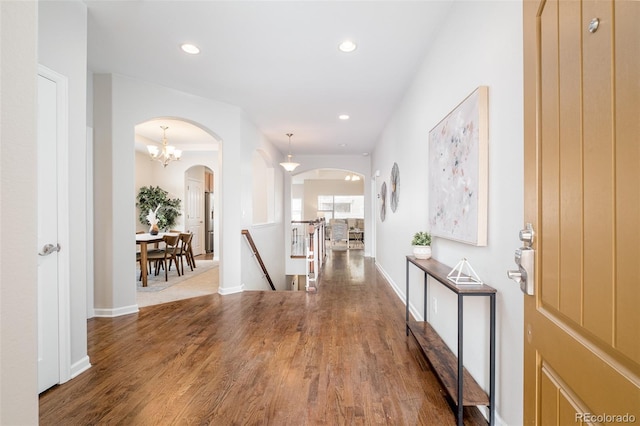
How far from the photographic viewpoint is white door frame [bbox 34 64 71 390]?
2199mm

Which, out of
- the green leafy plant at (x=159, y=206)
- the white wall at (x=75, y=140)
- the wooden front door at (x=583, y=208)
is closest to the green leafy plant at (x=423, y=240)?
the wooden front door at (x=583, y=208)

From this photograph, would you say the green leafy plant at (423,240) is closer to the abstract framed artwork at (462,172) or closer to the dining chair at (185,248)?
the abstract framed artwork at (462,172)

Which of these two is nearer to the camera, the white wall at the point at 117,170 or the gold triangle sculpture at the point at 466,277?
the gold triangle sculpture at the point at 466,277

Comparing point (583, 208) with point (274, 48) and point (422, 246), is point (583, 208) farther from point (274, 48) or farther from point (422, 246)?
point (274, 48)

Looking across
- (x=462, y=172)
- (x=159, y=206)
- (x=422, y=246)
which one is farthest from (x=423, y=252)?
(x=159, y=206)

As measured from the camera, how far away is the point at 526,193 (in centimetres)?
100

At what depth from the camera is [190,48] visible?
10.1 ft

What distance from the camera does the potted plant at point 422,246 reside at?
2.73m

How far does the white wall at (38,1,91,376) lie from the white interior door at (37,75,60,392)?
0.40ft

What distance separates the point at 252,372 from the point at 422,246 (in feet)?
5.85

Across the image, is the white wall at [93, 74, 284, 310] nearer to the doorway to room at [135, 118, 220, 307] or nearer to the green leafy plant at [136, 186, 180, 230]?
the doorway to room at [135, 118, 220, 307]

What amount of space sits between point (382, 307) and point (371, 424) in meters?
2.27

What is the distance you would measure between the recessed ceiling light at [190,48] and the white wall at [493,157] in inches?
92.8

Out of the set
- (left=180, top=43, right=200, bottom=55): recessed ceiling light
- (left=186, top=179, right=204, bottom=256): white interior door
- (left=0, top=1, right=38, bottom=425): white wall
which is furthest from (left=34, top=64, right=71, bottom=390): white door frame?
(left=186, top=179, right=204, bottom=256): white interior door
